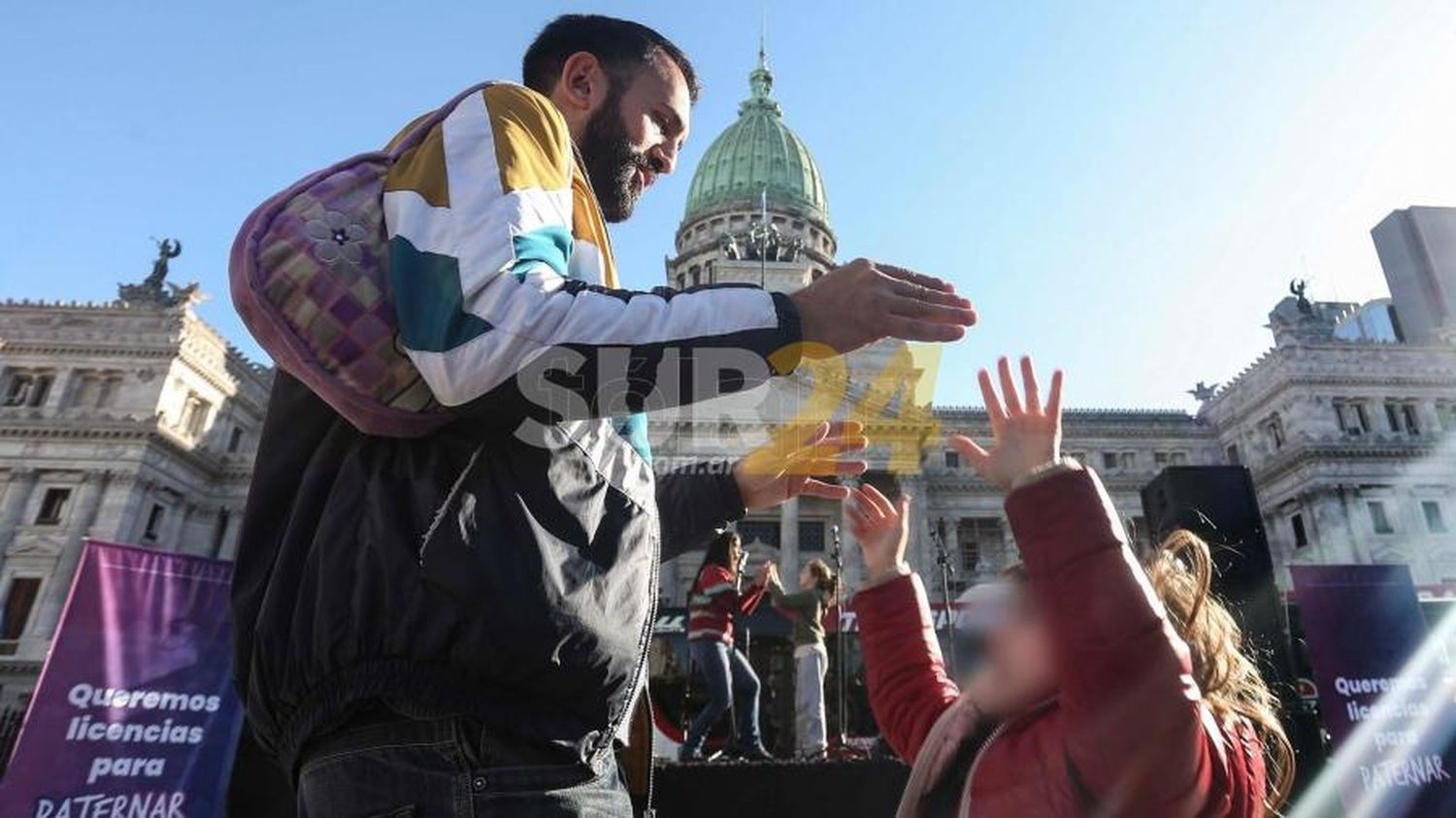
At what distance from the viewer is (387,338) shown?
54.2 inches

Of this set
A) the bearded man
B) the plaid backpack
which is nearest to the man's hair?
the bearded man

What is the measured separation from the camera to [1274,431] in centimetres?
3722

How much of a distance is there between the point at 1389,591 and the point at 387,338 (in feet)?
28.5

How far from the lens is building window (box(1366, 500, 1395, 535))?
108 feet

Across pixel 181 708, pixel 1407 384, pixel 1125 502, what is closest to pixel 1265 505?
pixel 1125 502

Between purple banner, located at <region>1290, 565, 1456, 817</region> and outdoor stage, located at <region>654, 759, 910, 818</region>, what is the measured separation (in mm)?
4169

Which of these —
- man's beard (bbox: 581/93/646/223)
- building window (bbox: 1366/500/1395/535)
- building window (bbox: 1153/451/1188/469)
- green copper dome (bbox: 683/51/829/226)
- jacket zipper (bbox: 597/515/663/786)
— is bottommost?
jacket zipper (bbox: 597/515/663/786)

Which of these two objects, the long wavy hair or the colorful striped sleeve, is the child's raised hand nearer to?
the long wavy hair

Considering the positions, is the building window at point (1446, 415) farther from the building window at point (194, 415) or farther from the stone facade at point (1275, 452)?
the building window at point (194, 415)

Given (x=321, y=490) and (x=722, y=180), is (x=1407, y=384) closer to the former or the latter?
(x=722, y=180)

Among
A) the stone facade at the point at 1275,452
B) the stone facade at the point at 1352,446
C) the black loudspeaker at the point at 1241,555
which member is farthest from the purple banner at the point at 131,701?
the stone facade at the point at 1352,446

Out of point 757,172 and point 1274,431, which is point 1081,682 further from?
point 757,172

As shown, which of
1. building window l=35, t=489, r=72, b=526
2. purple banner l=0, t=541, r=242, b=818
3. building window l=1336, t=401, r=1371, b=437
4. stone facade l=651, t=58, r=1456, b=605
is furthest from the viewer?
building window l=1336, t=401, r=1371, b=437

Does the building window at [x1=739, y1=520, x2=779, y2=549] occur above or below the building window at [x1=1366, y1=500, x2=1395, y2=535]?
below
